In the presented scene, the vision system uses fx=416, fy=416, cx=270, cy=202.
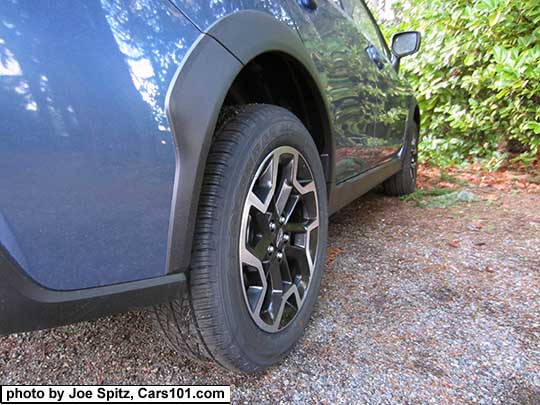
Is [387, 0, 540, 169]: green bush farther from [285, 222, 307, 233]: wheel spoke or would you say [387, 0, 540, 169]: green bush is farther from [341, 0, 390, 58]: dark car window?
[285, 222, 307, 233]: wheel spoke

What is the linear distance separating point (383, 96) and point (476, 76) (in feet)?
8.36

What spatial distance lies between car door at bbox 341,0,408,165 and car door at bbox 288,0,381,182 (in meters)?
0.06

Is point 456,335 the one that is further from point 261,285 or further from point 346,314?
point 261,285

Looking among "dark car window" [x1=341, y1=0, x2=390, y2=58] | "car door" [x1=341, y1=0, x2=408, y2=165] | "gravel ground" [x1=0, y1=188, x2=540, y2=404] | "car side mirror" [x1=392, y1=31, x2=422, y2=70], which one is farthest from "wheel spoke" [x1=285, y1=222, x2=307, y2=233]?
"car side mirror" [x1=392, y1=31, x2=422, y2=70]

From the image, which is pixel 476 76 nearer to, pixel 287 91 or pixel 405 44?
pixel 405 44

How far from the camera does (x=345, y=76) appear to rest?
6.07ft

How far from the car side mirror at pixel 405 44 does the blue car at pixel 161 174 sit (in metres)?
1.91

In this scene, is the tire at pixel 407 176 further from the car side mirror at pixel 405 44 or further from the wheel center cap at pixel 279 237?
the wheel center cap at pixel 279 237

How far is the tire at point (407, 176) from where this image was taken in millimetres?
3306

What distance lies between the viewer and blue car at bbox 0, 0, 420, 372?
746mm

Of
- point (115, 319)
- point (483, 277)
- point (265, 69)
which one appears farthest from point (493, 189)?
point (115, 319)

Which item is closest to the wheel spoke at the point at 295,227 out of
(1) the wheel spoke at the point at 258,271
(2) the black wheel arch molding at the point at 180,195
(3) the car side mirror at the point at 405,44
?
(1) the wheel spoke at the point at 258,271

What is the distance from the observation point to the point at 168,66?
90 centimetres

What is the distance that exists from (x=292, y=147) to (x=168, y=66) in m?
0.58
